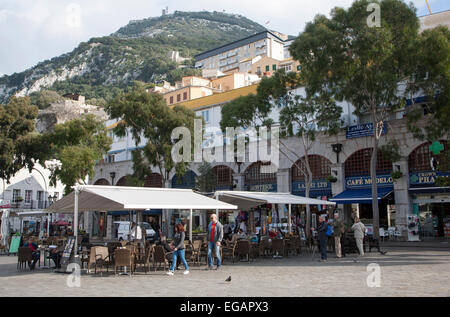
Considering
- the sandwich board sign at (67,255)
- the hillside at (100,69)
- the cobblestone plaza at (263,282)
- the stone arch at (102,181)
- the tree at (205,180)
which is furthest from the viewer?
the hillside at (100,69)

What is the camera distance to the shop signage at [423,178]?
80.0 ft

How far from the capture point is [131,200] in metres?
13.0

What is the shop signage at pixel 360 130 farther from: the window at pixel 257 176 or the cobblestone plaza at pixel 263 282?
the cobblestone plaza at pixel 263 282

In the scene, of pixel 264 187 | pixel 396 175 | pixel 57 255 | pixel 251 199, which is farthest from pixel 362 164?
pixel 57 255

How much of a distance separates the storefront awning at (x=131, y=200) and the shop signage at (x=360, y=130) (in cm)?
1465

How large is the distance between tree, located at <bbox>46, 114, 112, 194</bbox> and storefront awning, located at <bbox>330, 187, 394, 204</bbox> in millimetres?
17544

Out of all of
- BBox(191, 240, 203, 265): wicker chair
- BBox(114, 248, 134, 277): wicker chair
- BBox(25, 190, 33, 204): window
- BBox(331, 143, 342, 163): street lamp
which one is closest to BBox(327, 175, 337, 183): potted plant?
BBox(331, 143, 342, 163): street lamp

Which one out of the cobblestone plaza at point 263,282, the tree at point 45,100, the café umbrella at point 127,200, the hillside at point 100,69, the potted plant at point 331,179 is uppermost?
the hillside at point 100,69

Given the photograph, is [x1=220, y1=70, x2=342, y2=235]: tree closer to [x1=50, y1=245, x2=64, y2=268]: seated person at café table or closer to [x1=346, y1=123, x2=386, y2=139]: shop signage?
[x1=346, y1=123, x2=386, y2=139]: shop signage

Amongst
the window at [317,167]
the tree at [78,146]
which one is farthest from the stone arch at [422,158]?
the tree at [78,146]

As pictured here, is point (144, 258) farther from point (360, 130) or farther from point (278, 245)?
point (360, 130)

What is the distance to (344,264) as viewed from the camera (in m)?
14.2

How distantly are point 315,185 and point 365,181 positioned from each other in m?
3.57
